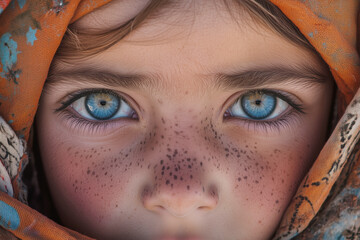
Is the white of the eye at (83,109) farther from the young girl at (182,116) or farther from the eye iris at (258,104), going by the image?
the eye iris at (258,104)

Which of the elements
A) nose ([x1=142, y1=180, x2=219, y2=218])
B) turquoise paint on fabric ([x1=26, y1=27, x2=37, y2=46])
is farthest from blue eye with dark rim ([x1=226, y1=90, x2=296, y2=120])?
turquoise paint on fabric ([x1=26, y1=27, x2=37, y2=46])

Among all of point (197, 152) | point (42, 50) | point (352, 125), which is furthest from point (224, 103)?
point (42, 50)

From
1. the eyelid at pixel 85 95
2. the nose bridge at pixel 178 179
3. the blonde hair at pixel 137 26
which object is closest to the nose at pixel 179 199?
the nose bridge at pixel 178 179

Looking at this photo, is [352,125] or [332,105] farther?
[332,105]

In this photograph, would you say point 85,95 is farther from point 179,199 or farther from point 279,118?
point 279,118

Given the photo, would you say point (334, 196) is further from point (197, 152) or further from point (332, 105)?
point (197, 152)

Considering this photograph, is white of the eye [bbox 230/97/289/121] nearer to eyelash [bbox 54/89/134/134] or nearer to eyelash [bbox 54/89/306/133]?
eyelash [bbox 54/89/306/133]

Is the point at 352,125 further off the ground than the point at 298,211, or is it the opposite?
the point at 352,125

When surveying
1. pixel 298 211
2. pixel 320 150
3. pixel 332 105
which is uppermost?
pixel 332 105
